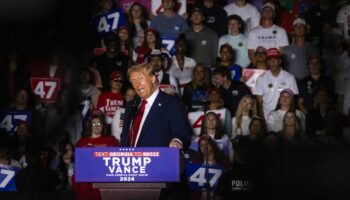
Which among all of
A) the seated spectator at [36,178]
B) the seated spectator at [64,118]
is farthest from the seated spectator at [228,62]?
the seated spectator at [36,178]

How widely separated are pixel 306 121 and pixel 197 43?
1810mm

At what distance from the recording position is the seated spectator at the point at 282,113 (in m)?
11.5

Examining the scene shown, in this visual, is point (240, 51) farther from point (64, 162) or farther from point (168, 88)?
point (64, 162)

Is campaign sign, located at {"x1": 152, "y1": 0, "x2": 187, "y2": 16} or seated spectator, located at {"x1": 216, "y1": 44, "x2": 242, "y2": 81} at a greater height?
campaign sign, located at {"x1": 152, "y1": 0, "x2": 187, "y2": 16}

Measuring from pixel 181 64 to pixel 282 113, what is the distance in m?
1.46

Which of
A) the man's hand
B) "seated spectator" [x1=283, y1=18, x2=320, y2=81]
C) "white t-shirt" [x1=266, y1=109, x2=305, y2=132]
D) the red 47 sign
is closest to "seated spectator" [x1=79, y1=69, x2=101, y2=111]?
the red 47 sign

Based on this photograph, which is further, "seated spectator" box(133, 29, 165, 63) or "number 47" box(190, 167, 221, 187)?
"seated spectator" box(133, 29, 165, 63)

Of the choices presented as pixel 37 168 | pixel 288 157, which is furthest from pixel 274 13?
pixel 37 168

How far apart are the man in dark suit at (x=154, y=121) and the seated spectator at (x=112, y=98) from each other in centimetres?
413

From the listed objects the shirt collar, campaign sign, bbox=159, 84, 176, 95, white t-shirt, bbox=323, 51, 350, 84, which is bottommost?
campaign sign, bbox=159, 84, 176, 95

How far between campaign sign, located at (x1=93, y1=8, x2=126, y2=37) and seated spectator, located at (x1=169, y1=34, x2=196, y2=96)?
0.96 metres

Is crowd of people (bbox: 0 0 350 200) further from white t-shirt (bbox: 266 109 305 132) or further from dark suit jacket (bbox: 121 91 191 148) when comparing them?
dark suit jacket (bbox: 121 91 191 148)

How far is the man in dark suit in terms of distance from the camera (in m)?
7.39

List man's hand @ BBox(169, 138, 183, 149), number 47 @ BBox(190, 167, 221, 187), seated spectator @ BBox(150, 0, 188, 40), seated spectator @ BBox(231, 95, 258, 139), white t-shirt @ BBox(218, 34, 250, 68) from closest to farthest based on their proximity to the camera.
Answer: man's hand @ BBox(169, 138, 183, 149)
number 47 @ BBox(190, 167, 221, 187)
seated spectator @ BBox(231, 95, 258, 139)
white t-shirt @ BBox(218, 34, 250, 68)
seated spectator @ BBox(150, 0, 188, 40)
